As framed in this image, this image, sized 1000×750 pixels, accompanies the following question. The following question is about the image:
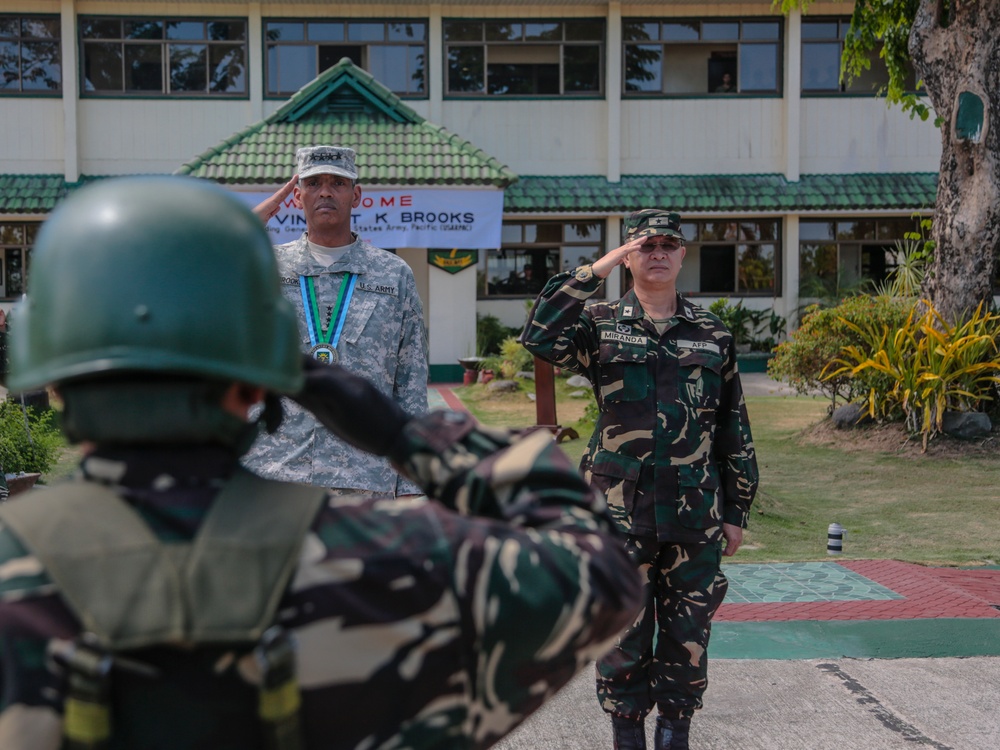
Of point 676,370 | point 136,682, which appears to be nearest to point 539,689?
point 136,682

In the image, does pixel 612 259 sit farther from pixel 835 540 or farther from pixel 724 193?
pixel 724 193

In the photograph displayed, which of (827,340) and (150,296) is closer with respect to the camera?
(150,296)

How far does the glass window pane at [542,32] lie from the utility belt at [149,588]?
20.2 m

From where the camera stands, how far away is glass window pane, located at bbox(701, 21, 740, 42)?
2052cm

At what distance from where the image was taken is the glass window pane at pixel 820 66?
67.5 ft

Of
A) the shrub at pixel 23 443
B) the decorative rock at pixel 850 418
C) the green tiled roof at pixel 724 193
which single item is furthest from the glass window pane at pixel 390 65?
the shrub at pixel 23 443

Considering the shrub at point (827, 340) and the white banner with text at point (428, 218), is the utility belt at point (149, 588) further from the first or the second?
the white banner with text at point (428, 218)

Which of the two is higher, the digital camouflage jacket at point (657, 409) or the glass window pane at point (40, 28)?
the glass window pane at point (40, 28)

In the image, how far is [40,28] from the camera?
19969 millimetres

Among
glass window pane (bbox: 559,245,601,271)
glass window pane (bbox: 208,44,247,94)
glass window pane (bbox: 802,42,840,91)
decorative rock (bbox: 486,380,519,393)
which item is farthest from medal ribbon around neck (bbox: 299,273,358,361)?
glass window pane (bbox: 802,42,840,91)

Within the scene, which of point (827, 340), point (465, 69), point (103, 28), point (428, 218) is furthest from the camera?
point (465, 69)

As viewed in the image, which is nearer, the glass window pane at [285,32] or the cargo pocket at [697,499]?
the cargo pocket at [697,499]

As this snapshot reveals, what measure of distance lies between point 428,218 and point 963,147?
338 inches

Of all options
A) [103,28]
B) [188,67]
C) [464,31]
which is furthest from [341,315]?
[103,28]
